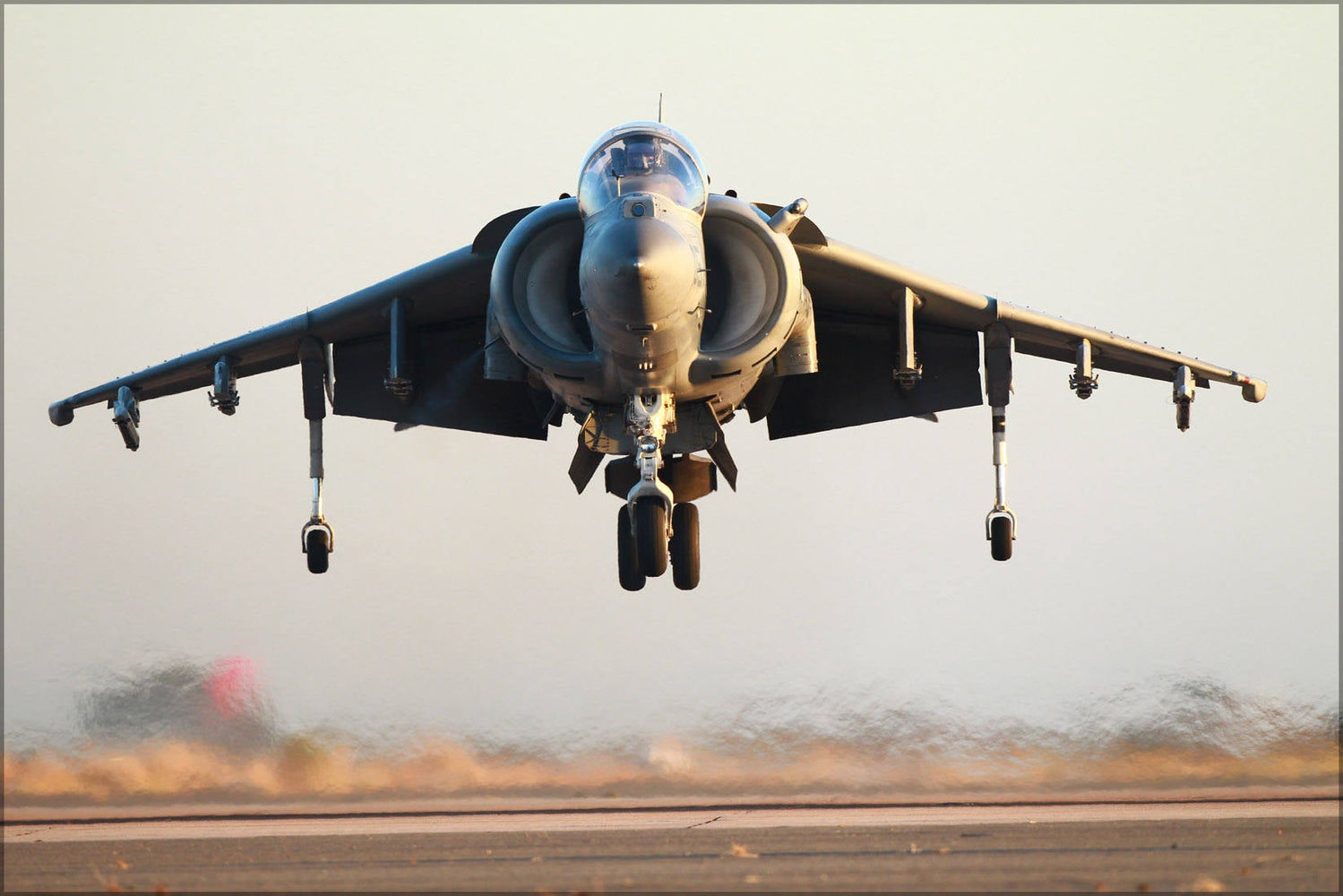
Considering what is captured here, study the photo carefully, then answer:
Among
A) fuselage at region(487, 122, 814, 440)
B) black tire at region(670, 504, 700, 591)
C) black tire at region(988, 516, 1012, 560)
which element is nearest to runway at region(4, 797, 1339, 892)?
black tire at region(670, 504, 700, 591)

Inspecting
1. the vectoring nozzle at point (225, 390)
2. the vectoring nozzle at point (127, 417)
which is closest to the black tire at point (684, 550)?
the vectoring nozzle at point (225, 390)

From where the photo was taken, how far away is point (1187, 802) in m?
19.8

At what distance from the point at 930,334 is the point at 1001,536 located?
89.5 inches

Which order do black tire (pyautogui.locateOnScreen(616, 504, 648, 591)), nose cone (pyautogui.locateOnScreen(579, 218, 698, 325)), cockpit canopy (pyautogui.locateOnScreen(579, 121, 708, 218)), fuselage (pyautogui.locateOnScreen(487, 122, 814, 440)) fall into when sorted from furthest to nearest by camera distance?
black tire (pyautogui.locateOnScreen(616, 504, 648, 591))
cockpit canopy (pyautogui.locateOnScreen(579, 121, 708, 218))
fuselage (pyautogui.locateOnScreen(487, 122, 814, 440))
nose cone (pyautogui.locateOnScreen(579, 218, 698, 325))

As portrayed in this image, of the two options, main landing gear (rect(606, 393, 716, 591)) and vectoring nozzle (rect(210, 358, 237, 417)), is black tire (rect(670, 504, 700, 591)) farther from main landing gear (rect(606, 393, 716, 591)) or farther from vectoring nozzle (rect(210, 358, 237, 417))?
vectoring nozzle (rect(210, 358, 237, 417))

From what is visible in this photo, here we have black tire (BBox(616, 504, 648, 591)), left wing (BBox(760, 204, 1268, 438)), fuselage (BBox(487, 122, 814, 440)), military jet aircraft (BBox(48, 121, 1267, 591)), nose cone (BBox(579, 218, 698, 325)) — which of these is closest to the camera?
nose cone (BBox(579, 218, 698, 325))

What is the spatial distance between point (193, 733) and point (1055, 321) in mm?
9916

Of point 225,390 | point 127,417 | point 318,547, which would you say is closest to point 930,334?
point 318,547

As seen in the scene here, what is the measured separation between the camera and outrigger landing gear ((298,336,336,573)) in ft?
68.8

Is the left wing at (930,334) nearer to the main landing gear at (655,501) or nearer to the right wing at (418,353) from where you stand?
the main landing gear at (655,501)

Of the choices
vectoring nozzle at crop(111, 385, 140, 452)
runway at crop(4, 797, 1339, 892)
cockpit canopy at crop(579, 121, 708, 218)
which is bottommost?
runway at crop(4, 797, 1339, 892)

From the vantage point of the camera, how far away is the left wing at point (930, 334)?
20.1 meters

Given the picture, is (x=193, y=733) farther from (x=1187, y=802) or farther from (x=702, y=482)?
(x=1187, y=802)

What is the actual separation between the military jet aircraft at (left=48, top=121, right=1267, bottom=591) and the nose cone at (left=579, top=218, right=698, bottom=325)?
2 centimetres
